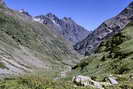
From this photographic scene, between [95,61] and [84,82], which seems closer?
[84,82]

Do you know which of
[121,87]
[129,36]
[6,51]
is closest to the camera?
[121,87]

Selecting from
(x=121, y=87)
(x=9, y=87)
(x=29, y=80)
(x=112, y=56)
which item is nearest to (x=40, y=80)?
(x=29, y=80)

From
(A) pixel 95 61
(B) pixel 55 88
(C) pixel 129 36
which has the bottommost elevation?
(B) pixel 55 88

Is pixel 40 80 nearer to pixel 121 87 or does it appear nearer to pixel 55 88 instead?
pixel 55 88

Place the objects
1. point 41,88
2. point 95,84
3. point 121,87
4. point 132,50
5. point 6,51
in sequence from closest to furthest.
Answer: point 41,88 → point 121,87 → point 95,84 → point 132,50 → point 6,51

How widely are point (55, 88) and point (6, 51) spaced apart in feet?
589

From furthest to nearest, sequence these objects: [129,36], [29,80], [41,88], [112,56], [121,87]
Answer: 1. [129,36]
2. [112,56]
3. [121,87]
4. [29,80]
5. [41,88]

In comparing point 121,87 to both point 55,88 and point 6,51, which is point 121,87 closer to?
point 55,88

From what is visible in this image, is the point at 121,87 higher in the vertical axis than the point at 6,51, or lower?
lower

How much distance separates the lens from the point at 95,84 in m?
28.2

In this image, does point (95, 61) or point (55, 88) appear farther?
point (95, 61)

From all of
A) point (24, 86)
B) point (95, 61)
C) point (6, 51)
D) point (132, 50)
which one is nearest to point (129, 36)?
point (95, 61)

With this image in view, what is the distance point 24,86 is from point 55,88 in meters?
2.46

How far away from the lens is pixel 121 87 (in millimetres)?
24516
